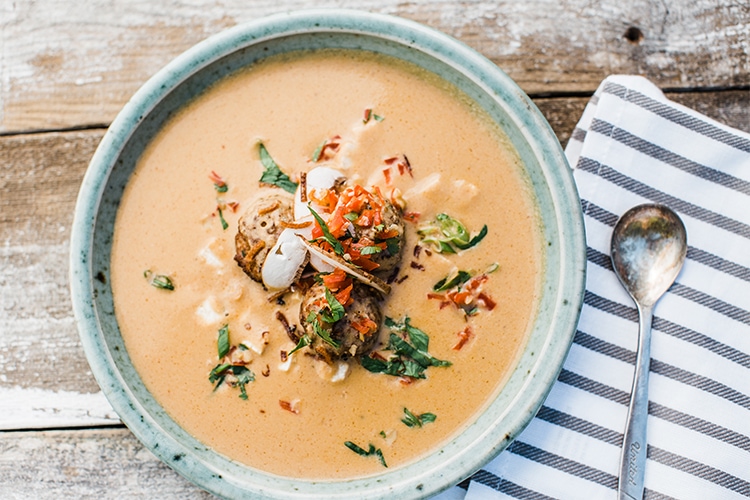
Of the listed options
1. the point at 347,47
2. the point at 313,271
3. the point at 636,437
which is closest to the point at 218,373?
the point at 313,271

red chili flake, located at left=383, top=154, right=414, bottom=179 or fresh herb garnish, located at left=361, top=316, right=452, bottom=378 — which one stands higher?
red chili flake, located at left=383, top=154, right=414, bottom=179

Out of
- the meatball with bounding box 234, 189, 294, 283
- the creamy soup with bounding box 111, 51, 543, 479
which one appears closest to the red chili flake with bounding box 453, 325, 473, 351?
the creamy soup with bounding box 111, 51, 543, 479

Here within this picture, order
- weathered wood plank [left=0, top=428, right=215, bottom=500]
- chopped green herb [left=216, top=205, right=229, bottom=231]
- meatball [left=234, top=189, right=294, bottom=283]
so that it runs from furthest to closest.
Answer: weathered wood plank [left=0, top=428, right=215, bottom=500] < chopped green herb [left=216, top=205, right=229, bottom=231] < meatball [left=234, top=189, right=294, bottom=283]

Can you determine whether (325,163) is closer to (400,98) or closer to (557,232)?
(400,98)

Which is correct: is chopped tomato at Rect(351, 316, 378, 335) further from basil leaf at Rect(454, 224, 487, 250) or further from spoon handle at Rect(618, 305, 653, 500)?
spoon handle at Rect(618, 305, 653, 500)

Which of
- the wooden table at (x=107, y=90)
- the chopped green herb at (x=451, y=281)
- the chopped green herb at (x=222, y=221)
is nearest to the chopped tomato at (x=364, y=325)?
the chopped green herb at (x=451, y=281)

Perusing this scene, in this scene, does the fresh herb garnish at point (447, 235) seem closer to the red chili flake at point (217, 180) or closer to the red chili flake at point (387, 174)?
the red chili flake at point (387, 174)

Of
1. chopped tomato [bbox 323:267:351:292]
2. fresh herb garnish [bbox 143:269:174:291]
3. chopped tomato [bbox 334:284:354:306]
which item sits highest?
chopped tomato [bbox 323:267:351:292]
